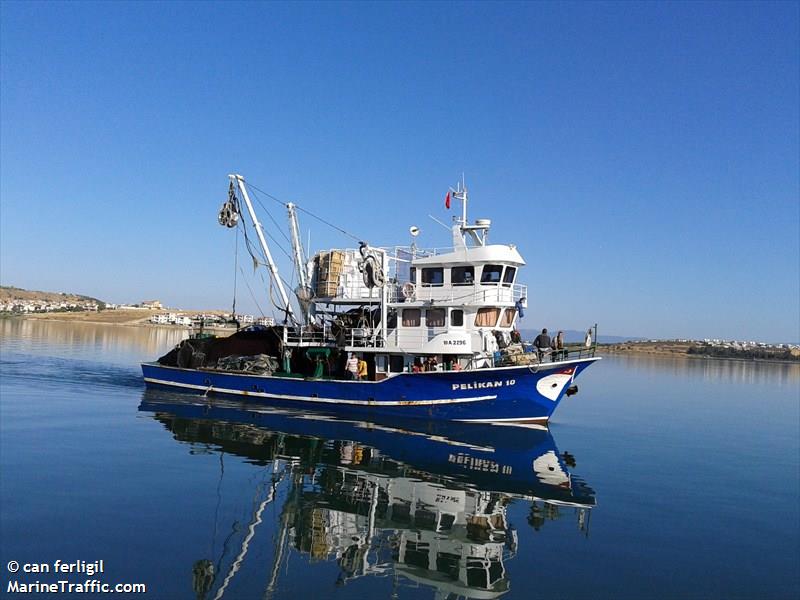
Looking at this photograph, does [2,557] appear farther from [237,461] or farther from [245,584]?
[237,461]

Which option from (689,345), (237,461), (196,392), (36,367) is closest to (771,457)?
(237,461)

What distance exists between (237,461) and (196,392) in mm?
13998

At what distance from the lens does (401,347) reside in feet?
82.7

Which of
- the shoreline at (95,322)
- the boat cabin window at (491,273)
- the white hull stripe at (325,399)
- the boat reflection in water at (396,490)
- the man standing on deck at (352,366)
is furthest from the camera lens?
the shoreline at (95,322)

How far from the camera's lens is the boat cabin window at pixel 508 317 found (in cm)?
2497

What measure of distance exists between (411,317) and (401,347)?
1387 mm

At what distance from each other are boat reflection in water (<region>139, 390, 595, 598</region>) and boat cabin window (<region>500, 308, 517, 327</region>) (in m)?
4.43

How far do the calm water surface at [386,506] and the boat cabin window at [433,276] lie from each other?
629 cm

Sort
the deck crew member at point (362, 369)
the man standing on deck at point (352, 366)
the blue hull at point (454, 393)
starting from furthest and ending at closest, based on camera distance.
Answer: the deck crew member at point (362, 369) → the man standing on deck at point (352, 366) → the blue hull at point (454, 393)

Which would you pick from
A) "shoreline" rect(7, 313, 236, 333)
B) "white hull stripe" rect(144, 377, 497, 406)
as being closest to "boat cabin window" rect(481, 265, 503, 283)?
"white hull stripe" rect(144, 377, 497, 406)

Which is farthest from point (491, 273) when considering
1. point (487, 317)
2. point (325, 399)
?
point (325, 399)

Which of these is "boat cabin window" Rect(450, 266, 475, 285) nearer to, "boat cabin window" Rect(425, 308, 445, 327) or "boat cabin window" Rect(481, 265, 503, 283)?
"boat cabin window" Rect(481, 265, 503, 283)

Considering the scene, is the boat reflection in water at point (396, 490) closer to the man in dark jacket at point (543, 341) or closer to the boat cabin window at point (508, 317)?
the man in dark jacket at point (543, 341)

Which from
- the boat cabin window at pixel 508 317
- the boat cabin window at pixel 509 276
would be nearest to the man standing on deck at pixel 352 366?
the boat cabin window at pixel 508 317
